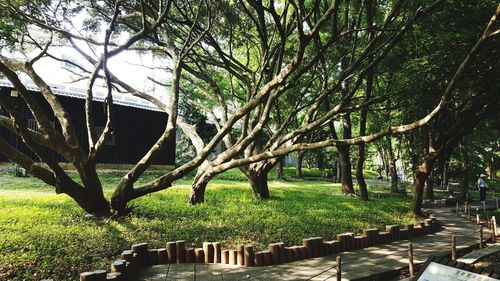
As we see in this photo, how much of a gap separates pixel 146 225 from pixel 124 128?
636 inches

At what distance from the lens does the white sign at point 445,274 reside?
11.8 feet

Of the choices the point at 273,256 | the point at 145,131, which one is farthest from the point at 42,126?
the point at 145,131

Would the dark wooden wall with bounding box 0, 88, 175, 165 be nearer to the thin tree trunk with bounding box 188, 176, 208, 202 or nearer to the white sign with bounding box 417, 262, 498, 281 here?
the thin tree trunk with bounding box 188, 176, 208, 202

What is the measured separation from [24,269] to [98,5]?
31.3 ft

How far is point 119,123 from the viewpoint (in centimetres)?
2275

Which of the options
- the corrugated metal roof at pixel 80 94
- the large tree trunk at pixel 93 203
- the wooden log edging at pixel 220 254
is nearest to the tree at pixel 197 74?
the large tree trunk at pixel 93 203

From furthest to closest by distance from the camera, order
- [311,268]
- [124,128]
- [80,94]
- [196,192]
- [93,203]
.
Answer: [124,128]
[80,94]
[196,192]
[93,203]
[311,268]

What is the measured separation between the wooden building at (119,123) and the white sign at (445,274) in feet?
60.2

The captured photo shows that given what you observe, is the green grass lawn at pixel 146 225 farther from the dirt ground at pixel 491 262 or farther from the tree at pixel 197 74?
the dirt ground at pixel 491 262

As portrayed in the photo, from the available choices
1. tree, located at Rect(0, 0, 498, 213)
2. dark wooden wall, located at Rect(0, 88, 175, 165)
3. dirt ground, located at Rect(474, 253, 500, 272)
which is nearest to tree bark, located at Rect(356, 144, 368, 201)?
tree, located at Rect(0, 0, 498, 213)

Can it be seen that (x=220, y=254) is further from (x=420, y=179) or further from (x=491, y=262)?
(x=420, y=179)

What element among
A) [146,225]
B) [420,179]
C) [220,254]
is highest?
[420,179]

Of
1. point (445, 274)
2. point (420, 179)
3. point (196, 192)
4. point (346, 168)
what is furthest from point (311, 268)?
point (346, 168)

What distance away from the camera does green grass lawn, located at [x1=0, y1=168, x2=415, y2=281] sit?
234 inches
